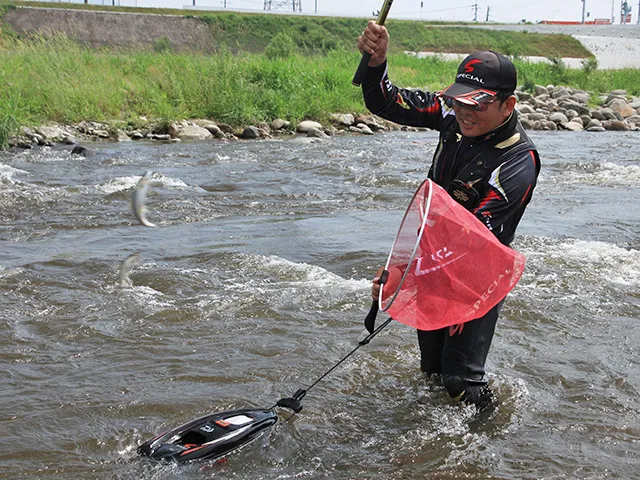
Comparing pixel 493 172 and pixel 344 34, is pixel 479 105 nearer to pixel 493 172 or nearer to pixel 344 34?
pixel 493 172

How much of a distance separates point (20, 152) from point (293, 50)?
16.1m

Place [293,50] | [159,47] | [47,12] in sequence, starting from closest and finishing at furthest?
[293,50] < [159,47] < [47,12]

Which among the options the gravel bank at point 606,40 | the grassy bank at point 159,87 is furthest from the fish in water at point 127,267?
the gravel bank at point 606,40

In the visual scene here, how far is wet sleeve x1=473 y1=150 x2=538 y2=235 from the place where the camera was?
12.6 feet

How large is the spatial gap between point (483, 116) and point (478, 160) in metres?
0.22

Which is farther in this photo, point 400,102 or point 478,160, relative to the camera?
point 400,102

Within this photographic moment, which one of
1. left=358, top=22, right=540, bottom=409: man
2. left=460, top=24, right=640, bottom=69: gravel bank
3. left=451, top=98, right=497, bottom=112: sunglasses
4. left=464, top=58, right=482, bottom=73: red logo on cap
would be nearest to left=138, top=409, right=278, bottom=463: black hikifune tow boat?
left=358, top=22, right=540, bottom=409: man

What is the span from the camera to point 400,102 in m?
4.55

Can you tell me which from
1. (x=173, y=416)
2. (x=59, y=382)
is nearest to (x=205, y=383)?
(x=173, y=416)

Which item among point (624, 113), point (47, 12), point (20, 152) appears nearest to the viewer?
point (20, 152)

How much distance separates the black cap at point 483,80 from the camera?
150 inches

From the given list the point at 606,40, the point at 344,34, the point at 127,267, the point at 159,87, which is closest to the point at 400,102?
the point at 127,267

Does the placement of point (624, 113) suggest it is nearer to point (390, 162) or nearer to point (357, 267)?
point (390, 162)

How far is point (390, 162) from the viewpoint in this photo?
15.9m
